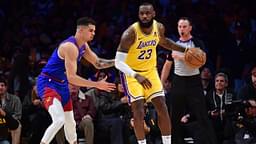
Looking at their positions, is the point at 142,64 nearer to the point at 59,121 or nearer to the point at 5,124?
the point at 59,121

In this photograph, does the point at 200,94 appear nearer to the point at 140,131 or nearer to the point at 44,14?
the point at 140,131

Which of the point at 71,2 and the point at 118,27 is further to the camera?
the point at 71,2

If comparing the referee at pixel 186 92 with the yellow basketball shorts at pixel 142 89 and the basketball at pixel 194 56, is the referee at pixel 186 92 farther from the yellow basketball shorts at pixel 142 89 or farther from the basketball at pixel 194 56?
the yellow basketball shorts at pixel 142 89

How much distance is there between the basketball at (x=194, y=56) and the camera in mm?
8641

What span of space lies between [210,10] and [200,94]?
376cm

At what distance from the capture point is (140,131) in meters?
7.89

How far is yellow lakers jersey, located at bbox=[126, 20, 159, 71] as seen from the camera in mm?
7938

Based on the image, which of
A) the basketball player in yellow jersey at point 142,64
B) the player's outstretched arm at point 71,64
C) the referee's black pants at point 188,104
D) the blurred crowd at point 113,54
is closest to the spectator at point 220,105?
the blurred crowd at point 113,54

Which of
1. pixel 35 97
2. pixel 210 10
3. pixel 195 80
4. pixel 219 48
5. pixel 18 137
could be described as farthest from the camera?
pixel 210 10

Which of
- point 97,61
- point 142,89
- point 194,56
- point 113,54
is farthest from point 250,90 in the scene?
point 113,54

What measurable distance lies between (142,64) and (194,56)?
3.00 ft

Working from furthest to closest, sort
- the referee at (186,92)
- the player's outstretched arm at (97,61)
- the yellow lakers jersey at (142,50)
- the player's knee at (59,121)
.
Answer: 1. the referee at (186,92)
2. the player's outstretched arm at (97,61)
3. the yellow lakers jersey at (142,50)
4. the player's knee at (59,121)

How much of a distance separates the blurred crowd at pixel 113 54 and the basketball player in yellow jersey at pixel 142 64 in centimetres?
180

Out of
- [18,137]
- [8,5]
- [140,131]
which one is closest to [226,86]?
[140,131]
